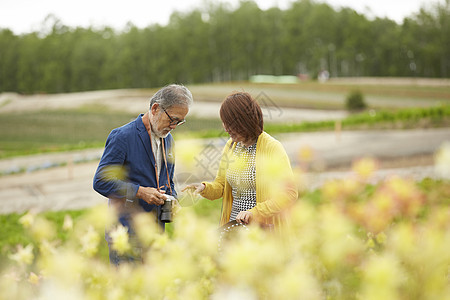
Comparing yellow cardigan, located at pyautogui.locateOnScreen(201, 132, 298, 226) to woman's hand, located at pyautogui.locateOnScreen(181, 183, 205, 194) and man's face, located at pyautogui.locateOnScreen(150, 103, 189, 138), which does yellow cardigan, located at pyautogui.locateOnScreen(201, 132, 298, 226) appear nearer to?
woman's hand, located at pyautogui.locateOnScreen(181, 183, 205, 194)

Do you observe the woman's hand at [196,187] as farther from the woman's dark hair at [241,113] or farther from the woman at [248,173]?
the woman's dark hair at [241,113]

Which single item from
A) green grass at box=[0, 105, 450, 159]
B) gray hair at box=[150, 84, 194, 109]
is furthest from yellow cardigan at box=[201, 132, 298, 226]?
Answer: green grass at box=[0, 105, 450, 159]

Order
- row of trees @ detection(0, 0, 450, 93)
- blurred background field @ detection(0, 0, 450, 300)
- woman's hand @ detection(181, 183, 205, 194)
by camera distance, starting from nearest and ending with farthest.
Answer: blurred background field @ detection(0, 0, 450, 300), woman's hand @ detection(181, 183, 205, 194), row of trees @ detection(0, 0, 450, 93)

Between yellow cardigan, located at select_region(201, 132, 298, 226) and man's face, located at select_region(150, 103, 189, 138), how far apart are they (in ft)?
1.09

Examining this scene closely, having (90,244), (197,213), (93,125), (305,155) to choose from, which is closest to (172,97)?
(90,244)

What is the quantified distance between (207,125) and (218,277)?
15.7 m

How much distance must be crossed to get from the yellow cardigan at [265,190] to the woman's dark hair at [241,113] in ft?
0.40

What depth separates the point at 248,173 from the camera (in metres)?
2.21

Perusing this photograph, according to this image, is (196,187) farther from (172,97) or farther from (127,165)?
(172,97)

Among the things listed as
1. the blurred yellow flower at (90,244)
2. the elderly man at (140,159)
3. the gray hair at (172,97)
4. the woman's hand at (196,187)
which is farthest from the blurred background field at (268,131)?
the gray hair at (172,97)

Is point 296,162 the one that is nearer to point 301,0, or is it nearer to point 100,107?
point 100,107

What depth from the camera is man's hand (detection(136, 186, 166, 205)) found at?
2.17 m

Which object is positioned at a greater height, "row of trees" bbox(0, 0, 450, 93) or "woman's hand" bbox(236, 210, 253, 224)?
"row of trees" bbox(0, 0, 450, 93)

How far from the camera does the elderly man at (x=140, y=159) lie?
2146 millimetres
